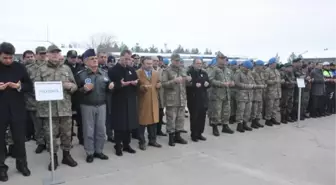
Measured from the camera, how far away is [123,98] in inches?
228

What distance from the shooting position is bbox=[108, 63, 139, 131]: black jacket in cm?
575

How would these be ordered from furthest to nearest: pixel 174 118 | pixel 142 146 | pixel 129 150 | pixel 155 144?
pixel 174 118 < pixel 155 144 < pixel 142 146 < pixel 129 150

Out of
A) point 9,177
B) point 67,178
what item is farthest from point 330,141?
point 9,177

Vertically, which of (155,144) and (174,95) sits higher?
(174,95)

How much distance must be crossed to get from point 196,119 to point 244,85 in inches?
71.8

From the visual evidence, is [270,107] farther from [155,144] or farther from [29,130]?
[29,130]

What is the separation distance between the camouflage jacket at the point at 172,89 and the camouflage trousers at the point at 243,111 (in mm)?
2019

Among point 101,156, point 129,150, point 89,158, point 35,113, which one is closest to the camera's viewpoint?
point 89,158

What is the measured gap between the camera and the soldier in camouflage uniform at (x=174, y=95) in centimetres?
649

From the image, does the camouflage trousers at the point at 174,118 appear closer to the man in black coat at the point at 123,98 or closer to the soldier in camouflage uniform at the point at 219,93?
the man in black coat at the point at 123,98

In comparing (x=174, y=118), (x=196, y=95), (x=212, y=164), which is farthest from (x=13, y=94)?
(x=196, y=95)

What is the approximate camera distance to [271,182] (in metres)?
4.51

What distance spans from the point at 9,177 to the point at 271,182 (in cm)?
388

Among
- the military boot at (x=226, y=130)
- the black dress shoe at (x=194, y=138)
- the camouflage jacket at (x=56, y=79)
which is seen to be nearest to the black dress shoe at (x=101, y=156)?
the camouflage jacket at (x=56, y=79)
